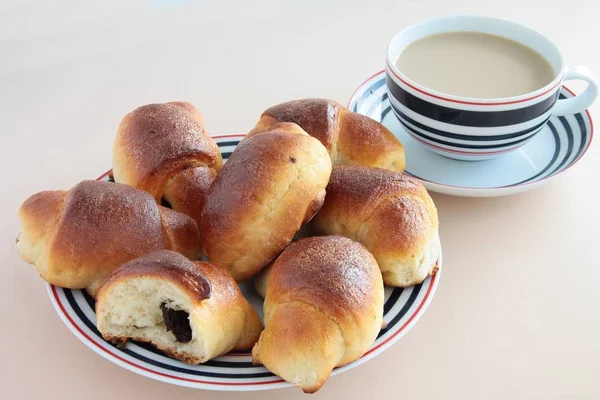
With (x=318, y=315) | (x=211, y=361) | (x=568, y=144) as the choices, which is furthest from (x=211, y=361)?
(x=568, y=144)

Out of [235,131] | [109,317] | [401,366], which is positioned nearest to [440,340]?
[401,366]

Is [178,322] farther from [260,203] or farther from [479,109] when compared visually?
[479,109]

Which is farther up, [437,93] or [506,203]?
[437,93]

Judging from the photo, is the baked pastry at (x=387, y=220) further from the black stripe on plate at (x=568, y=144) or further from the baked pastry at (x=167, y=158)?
the black stripe on plate at (x=568, y=144)

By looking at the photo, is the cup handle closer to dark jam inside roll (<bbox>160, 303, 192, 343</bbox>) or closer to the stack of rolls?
the stack of rolls

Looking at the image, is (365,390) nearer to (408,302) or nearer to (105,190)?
(408,302)

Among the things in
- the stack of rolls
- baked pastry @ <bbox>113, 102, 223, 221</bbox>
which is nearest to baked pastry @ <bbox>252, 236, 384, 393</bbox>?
the stack of rolls
